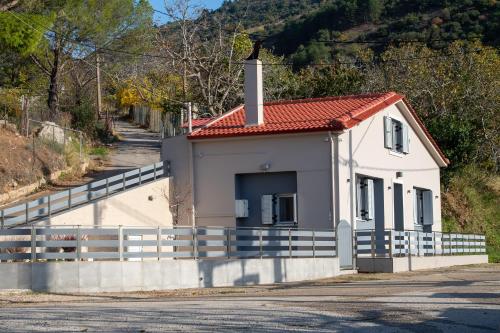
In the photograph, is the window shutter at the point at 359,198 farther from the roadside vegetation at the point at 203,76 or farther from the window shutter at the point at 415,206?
the roadside vegetation at the point at 203,76

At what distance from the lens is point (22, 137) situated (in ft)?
123

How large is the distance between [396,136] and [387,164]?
175cm

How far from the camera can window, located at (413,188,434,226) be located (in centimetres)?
3603

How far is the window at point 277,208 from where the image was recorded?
28500mm

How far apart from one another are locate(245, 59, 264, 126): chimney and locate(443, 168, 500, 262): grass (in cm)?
1605

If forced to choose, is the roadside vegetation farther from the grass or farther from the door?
the door

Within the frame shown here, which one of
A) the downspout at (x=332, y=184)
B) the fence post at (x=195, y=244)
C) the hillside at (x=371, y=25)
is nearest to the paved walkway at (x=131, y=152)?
the downspout at (x=332, y=184)

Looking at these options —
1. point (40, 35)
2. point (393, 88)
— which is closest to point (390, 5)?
point (393, 88)

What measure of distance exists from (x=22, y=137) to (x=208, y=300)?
904 inches

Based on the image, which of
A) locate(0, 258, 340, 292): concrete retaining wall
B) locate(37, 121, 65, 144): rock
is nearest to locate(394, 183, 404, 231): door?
locate(0, 258, 340, 292): concrete retaining wall

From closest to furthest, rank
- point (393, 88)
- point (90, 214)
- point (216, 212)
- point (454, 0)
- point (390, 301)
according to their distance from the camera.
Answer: point (390, 301) < point (90, 214) < point (216, 212) < point (393, 88) < point (454, 0)

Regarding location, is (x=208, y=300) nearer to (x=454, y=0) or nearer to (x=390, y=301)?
(x=390, y=301)

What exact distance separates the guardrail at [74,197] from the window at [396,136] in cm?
805

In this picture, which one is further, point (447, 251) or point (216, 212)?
point (447, 251)
